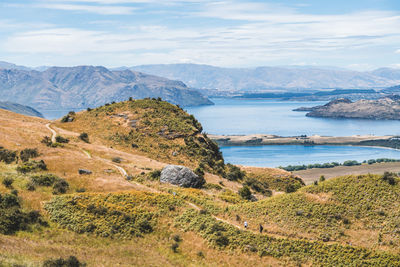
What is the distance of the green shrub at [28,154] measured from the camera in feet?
198

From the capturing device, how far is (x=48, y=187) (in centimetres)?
4756

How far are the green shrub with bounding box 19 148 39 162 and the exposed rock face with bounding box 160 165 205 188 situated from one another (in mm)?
22436

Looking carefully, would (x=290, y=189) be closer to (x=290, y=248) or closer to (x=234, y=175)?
(x=234, y=175)

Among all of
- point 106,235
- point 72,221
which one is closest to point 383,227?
point 106,235

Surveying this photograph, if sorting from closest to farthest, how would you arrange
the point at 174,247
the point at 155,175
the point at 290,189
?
the point at 174,247 → the point at 155,175 → the point at 290,189

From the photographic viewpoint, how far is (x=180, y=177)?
2319 inches

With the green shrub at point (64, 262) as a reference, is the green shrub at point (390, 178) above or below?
above

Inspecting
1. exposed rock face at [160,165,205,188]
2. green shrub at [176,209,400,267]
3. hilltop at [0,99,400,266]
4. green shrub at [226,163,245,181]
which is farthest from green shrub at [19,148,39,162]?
green shrub at [226,163,245,181]

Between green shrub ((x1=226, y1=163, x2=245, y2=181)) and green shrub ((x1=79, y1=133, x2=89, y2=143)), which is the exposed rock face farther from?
green shrub ((x1=79, y1=133, x2=89, y2=143))

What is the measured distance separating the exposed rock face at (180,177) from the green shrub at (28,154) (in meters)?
22.4

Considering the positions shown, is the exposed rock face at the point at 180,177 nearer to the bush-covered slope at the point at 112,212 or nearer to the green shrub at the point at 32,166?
the bush-covered slope at the point at 112,212

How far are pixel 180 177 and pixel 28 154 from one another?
86.9 ft

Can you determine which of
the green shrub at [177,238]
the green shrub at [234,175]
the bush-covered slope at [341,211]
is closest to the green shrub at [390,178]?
the bush-covered slope at [341,211]

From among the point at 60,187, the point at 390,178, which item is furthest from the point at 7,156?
the point at 390,178
